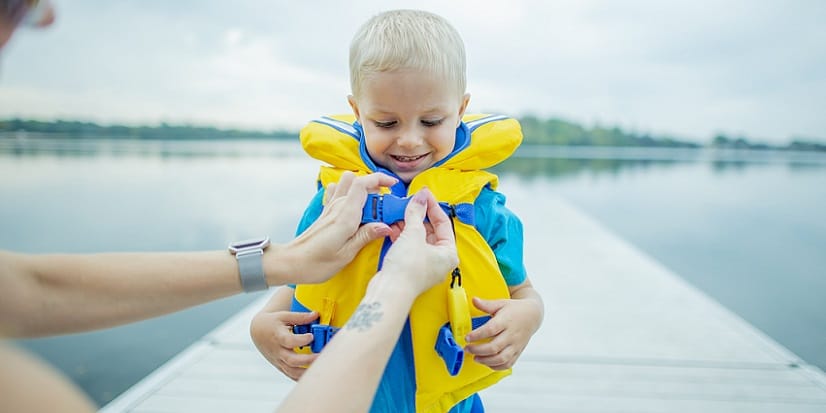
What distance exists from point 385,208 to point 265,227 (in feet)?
26.0

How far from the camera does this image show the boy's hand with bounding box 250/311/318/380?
1349mm

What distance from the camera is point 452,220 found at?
143cm

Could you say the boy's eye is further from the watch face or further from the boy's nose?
the watch face

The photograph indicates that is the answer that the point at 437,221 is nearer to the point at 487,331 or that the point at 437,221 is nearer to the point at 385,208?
the point at 385,208

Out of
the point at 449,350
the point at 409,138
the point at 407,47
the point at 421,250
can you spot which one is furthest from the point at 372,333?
the point at 407,47

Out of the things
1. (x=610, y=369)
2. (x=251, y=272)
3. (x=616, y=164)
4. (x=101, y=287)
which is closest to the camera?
(x=101, y=287)

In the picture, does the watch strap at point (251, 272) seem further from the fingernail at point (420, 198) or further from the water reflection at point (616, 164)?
the water reflection at point (616, 164)

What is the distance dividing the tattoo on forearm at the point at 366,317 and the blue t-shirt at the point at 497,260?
17.6 inches

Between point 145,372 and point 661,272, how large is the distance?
4.85 metres

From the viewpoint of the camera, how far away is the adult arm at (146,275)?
101cm

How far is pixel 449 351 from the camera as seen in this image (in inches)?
49.3

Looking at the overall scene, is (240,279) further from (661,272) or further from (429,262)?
(661,272)

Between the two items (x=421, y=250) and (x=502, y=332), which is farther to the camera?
(x=502, y=332)

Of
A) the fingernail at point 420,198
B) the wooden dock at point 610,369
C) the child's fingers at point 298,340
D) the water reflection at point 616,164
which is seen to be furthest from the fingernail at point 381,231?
the water reflection at point 616,164
